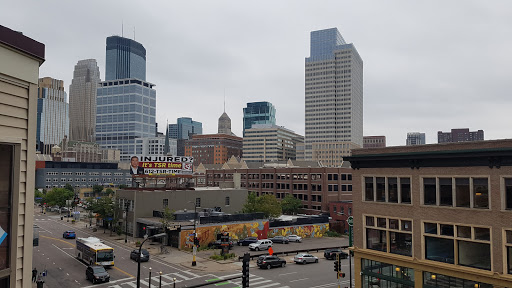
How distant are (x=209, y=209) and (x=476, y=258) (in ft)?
181

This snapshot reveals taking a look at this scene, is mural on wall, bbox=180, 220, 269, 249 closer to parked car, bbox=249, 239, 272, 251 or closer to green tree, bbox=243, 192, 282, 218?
parked car, bbox=249, 239, 272, 251

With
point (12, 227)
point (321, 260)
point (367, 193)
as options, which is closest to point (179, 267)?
point (321, 260)

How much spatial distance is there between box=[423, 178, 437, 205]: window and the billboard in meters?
56.8

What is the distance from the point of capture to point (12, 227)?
1176 cm

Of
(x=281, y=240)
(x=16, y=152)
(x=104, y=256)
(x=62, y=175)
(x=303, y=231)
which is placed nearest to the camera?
(x=16, y=152)

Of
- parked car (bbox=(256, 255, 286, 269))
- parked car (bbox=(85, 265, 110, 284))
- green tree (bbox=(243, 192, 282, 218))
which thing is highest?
green tree (bbox=(243, 192, 282, 218))

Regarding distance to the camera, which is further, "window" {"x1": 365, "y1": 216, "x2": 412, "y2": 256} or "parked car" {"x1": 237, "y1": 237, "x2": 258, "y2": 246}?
"parked car" {"x1": 237, "y1": 237, "x2": 258, "y2": 246}

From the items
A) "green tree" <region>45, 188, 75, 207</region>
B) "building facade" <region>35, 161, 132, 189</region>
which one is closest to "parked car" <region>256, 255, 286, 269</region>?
"green tree" <region>45, 188, 75, 207</region>

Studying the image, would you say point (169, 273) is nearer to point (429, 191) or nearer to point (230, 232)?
point (230, 232)

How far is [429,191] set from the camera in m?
30.3

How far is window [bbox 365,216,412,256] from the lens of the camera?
104ft

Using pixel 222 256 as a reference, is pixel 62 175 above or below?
above

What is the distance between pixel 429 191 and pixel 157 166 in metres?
57.6

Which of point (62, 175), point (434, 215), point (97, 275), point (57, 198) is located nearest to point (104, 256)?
point (97, 275)
